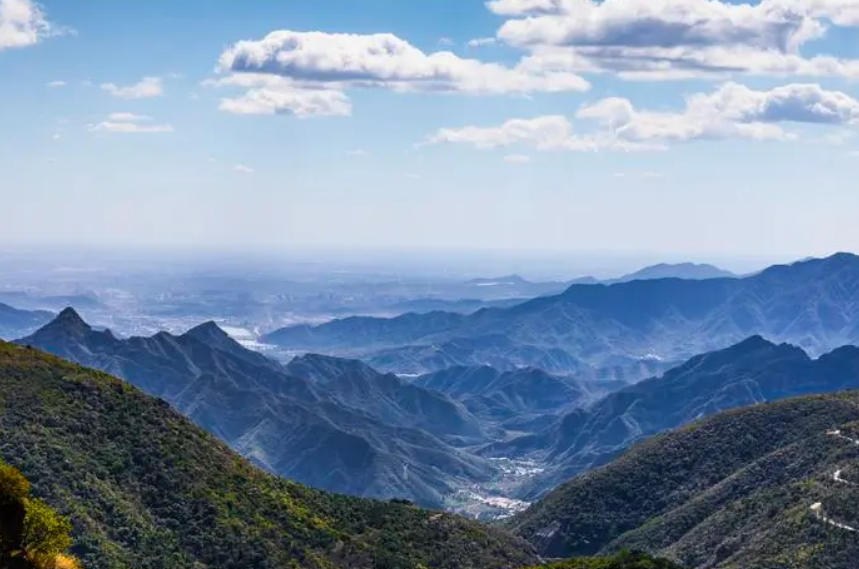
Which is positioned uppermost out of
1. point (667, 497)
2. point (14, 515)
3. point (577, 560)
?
point (14, 515)

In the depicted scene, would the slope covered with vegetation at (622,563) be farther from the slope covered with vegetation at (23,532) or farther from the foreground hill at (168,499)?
the slope covered with vegetation at (23,532)

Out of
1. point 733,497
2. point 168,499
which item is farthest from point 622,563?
point 733,497

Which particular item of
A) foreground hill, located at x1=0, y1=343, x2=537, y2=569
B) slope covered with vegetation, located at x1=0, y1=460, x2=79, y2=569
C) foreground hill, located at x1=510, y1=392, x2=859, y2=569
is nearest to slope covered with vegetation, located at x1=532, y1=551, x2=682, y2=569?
foreground hill, located at x1=0, y1=343, x2=537, y2=569

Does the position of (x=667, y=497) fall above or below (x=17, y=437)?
below

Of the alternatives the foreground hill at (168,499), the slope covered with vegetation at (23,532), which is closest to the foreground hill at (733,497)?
the foreground hill at (168,499)

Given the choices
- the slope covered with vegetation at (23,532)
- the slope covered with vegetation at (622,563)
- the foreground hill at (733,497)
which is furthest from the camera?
the foreground hill at (733,497)

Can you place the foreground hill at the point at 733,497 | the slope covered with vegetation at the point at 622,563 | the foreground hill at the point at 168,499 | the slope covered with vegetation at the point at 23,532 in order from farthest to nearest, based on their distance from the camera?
1. the foreground hill at the point at 733,497
2. the foreground hill at the point at 168,499
3. the slope covered with vegetation at the point at 622,563
4. the slope covered with vegetation at the point at 23,532

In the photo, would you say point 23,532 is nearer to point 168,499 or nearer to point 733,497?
point 168,499

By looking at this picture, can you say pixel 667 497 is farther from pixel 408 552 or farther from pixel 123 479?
pixel 123 479

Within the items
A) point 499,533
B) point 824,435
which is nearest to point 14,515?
point 499,533
